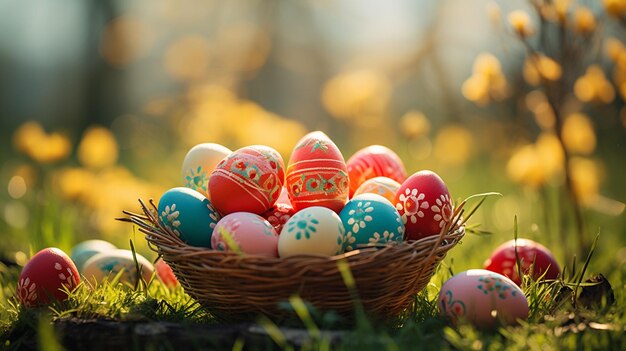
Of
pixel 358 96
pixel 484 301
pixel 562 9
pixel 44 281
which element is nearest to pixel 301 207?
pixel 484 301

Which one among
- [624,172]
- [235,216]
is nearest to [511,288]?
[235,216]

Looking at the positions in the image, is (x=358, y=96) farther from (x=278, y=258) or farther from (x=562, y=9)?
(x=278, y=258)

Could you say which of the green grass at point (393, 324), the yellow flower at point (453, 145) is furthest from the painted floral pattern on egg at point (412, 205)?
the yellow flower at point (453, 145)

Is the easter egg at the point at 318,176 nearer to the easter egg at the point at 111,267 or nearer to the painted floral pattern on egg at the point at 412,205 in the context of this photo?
the painted floral pattern on egg at the point at 412,205

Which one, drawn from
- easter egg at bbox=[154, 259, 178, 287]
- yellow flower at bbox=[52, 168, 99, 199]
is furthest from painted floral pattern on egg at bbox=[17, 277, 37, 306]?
yellow flower at bbox=[52, 168, 99, 199]

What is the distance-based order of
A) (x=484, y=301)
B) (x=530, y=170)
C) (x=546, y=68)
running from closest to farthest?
1. (x=484, y=301)
2. (x=546, y=68)
3. (x=530, y=170)

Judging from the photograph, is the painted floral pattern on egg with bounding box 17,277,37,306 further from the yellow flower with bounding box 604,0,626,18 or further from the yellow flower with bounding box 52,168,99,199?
the yellow flower with bounding box 604,0,626,18
